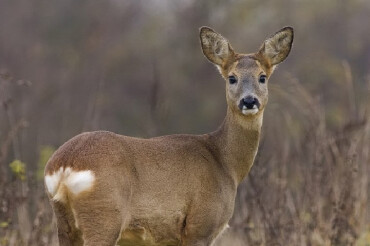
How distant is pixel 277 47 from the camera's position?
1087 cm

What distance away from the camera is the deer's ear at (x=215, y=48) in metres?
10.8

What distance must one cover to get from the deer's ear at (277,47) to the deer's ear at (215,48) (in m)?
0.31

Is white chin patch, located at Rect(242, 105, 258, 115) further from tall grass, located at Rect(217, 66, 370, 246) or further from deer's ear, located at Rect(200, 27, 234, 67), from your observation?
tall grass, located at Rect(217, 66, 370, 246)

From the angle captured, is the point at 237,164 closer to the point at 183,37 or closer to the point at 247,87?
the point at 247,87

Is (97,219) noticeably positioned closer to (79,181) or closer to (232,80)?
(79,181)

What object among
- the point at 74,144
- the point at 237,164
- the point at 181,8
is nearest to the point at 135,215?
the point at 74,144

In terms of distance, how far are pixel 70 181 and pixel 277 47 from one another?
300 cm

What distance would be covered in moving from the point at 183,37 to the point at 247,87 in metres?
28.0

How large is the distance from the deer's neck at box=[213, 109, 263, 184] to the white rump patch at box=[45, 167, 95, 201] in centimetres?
196

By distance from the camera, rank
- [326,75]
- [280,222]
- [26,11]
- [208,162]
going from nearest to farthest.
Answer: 1. [208,162]
2. [280,222]
3. [326,75]
4. [26,11]

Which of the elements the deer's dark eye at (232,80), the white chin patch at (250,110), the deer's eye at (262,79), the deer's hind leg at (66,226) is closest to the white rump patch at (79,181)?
the deer's hind leg at (66,226)

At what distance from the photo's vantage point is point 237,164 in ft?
34.3

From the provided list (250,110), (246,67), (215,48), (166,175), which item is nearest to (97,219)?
(166,175)

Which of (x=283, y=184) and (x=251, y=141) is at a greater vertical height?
(x=251, y=141)
